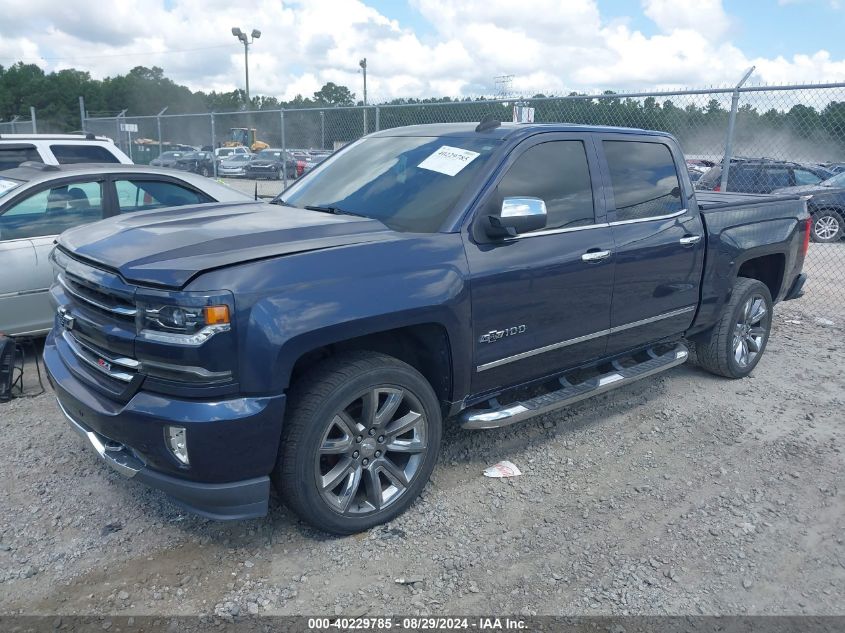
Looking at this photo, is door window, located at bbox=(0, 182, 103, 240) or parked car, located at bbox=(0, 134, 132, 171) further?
parked car, located at bbox=(0, 134, 132, 171)

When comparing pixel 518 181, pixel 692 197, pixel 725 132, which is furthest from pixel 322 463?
pixel 725 132

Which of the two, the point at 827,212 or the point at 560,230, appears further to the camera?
the point at 827,212

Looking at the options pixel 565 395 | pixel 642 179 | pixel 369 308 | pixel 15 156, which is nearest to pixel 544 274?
pixel 565 395

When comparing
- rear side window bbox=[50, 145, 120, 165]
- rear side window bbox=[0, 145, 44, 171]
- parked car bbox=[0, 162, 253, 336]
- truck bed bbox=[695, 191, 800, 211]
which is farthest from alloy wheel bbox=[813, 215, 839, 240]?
rear side window bbox=[0, 145, 44, 171]

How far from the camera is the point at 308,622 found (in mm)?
2758

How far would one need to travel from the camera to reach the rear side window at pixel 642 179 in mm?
4410

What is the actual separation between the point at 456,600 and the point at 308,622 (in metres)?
0.62

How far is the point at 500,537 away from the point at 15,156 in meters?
7.80

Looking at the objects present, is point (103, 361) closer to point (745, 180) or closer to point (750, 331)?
point (750, 331)

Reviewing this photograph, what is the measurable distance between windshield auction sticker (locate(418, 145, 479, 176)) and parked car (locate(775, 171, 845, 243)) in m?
12.3

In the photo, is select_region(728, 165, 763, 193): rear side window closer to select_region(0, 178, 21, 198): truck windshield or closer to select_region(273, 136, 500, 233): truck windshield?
select_region(273, 136, 500, 233): truck windshield

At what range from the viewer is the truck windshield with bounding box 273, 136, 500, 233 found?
369 cm

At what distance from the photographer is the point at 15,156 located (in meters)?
8.27

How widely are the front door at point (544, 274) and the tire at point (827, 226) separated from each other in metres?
11.8
